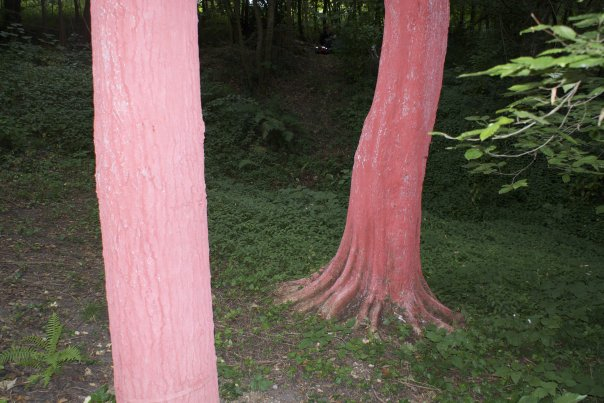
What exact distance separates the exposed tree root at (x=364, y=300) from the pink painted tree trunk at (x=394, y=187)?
0.01 metres

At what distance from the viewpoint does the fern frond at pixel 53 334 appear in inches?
158

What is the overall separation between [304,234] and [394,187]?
2.98 metres

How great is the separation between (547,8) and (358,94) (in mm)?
5915

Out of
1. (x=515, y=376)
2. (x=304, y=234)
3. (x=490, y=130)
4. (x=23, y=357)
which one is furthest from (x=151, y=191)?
(x=304, y=234)

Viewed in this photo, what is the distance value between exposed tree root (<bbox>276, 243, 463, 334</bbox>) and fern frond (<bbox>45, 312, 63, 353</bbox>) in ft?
7.68

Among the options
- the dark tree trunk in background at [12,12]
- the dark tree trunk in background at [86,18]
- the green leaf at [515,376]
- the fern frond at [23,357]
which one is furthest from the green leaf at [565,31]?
the dark tree trunk in background at [12,12]

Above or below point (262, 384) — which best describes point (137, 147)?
above

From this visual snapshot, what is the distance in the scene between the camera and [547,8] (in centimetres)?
1315

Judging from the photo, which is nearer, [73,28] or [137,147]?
[137,147]

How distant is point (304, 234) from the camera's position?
7504 mm

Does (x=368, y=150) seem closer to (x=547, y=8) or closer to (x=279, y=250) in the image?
(x=279, y=250)

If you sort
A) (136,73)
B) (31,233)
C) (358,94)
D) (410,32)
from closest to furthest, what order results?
(136,73) < (410,32) < (31,233) < (358,94)

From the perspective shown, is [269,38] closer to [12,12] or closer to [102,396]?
[12,12]

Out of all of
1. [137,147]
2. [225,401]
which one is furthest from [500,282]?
[137,147]
